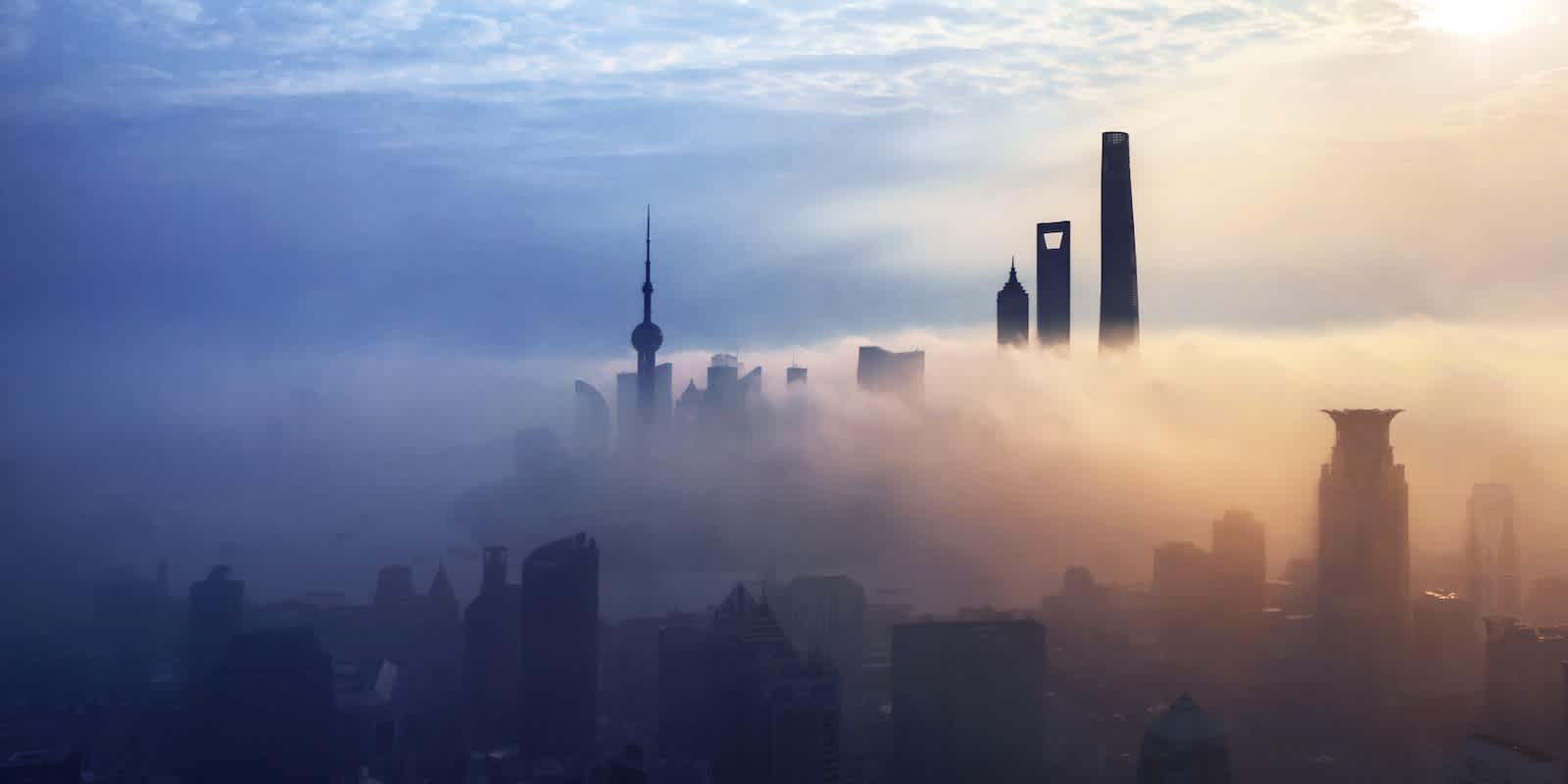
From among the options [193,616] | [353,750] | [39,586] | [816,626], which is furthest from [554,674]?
[39,586]

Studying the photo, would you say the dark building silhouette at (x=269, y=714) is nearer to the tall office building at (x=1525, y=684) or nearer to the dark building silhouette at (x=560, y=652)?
the dark building silhouette at (x=560, y=652)

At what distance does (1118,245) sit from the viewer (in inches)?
2394

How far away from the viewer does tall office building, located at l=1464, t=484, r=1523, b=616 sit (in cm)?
6438

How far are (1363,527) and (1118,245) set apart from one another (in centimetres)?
1666

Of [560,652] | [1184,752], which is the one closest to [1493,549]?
[1184,752]

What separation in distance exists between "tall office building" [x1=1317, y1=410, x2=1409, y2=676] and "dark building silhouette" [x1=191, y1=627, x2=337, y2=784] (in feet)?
129

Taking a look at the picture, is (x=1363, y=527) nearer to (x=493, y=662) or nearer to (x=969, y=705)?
(x=969, y=705)

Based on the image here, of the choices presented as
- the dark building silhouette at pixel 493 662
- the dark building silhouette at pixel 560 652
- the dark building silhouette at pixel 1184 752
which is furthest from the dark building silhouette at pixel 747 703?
the dark building silhouette at pixel 1184 752

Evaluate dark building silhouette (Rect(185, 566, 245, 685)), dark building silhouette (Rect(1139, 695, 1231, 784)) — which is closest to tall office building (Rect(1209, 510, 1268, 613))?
dark building silhouette (Rect(1139, 695, 1231, 784))

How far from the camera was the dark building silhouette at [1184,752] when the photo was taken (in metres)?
33.6

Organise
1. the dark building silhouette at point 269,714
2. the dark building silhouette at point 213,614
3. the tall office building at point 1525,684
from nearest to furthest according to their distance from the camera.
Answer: the dark building silhouette at point 269,714 < the tall office building at point 1525,684 < the dark building silhouette at point 213,614

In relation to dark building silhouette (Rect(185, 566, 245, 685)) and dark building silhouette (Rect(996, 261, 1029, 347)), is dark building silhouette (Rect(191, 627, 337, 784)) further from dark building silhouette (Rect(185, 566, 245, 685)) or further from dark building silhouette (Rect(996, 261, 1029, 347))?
dark building silhouette (Rect(996, 261, 1029, 347))

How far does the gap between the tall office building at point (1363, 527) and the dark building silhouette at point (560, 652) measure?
3023 cm

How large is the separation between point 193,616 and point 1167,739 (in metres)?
39.2
